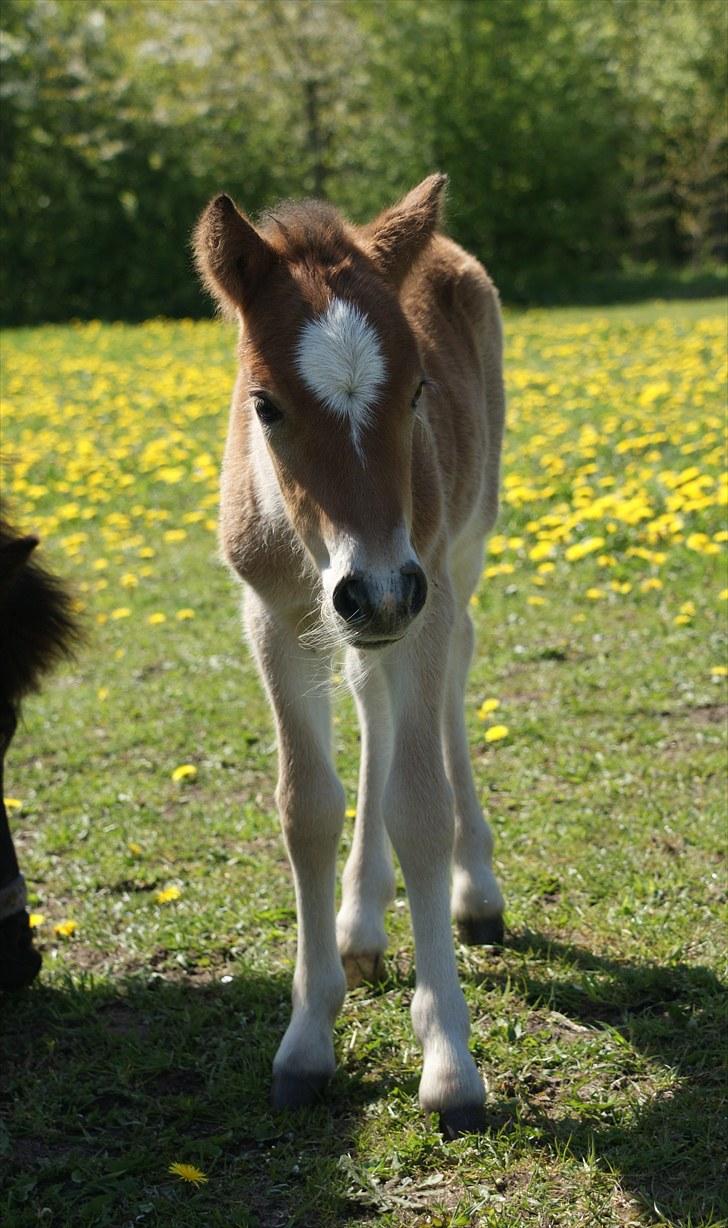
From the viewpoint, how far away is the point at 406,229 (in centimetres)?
310

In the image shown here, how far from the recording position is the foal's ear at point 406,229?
3.08 meters

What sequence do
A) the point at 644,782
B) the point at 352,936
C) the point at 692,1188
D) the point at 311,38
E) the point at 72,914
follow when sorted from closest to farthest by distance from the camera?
the point at 692,1188, the point at 352,936, the point at 72,914, the point at 644,782, the point at 311,38

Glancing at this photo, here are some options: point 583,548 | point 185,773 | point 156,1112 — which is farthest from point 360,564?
point 583,548

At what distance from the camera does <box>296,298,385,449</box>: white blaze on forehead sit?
2646mm

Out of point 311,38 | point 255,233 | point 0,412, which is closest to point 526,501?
point 255,233

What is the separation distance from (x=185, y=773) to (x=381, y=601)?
9.46ft

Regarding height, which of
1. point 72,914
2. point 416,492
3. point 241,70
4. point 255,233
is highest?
point 241,70

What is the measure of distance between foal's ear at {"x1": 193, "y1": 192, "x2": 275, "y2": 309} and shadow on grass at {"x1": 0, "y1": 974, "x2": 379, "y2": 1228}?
2029mm

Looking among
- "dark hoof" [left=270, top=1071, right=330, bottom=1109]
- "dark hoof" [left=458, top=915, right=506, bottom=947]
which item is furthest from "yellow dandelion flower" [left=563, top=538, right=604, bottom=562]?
"dark hoof" [left=270, top=1071, right=330, bottom=1109]

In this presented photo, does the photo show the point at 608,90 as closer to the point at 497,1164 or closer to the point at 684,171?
the point at 684,171

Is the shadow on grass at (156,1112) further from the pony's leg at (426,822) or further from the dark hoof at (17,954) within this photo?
the pony's leg at (426,822)

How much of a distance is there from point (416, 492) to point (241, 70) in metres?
26.9

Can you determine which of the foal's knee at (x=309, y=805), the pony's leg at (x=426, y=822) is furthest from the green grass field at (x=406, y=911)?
the foal's knee at (x=309, y=805)

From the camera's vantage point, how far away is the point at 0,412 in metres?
13.2
